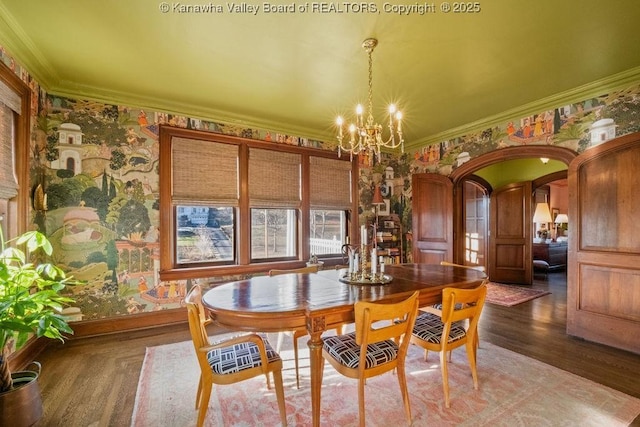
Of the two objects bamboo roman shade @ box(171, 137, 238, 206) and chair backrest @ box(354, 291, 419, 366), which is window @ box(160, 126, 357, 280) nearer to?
bamboo roman shade @ box(171, 137, 238, 206)

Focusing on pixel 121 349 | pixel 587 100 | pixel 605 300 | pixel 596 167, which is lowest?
pixel 121 349

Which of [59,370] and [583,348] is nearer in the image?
[59,370]

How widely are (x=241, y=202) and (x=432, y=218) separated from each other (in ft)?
10.4

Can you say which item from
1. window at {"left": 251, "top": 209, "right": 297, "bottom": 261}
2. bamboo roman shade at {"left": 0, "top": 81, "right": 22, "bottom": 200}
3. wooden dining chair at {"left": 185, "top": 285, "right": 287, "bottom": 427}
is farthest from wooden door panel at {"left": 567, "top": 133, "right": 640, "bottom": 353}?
bamboo roman shade at {"left": 0, "top": 81, "right": 22, "bottom": 200}

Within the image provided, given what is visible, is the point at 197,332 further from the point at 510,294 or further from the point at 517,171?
the point at 517,171

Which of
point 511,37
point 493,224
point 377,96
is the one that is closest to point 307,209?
point 377,96

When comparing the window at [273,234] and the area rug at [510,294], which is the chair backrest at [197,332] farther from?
the area rug at [510,294]

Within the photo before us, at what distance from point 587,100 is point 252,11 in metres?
3.68

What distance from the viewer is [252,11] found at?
2021 millimetres

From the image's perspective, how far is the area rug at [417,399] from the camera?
1895mm

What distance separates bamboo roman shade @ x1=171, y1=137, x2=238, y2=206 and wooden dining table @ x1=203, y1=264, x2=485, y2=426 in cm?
180

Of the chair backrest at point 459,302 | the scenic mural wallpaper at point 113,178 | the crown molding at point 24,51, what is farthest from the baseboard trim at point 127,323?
the chair backrest at point 459,302

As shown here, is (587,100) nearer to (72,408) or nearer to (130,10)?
(130,10)

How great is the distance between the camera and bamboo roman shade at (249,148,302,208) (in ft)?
13.8
